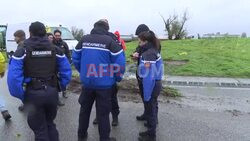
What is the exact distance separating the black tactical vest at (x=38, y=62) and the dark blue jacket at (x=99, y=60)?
0.68 m

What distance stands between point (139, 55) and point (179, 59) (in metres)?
11.3

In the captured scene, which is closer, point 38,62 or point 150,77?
point 38,62

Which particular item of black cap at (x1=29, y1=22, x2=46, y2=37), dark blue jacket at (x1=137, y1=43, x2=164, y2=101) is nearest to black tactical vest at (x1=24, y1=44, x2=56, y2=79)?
black cap at (x1=29, y1=22, x2=46, y2=37)

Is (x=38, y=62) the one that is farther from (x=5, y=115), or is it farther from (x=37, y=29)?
(x=5, y=115)

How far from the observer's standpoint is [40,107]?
206 inches

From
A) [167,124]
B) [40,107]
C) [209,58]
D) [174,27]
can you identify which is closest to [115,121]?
[167,124]

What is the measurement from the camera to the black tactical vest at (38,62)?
5145 mm

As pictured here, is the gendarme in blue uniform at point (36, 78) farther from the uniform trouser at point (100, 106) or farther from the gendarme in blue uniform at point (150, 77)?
the gendarme in blue uniform at point (150, 77)

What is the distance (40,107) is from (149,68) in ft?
5.78

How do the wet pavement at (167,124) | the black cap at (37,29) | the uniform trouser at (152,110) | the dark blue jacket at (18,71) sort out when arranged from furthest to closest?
the wet pavement at (167,124) < the uniform trouser at (152,110) < the black cap at (37,29) < the dark blue jacket at (18,71)

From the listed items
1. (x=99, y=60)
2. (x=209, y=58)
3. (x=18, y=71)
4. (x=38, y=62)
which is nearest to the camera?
(x=18, y=71)

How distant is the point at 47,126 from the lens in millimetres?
5461

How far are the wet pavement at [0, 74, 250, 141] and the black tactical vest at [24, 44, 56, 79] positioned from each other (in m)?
1.61

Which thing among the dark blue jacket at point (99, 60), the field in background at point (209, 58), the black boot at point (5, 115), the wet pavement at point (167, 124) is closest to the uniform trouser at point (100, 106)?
the dark blue jacket at point (99, 60)
